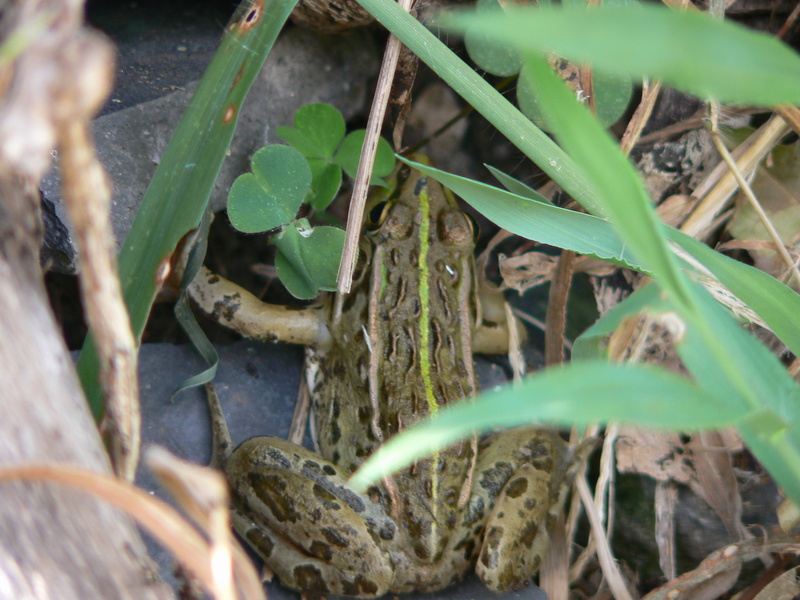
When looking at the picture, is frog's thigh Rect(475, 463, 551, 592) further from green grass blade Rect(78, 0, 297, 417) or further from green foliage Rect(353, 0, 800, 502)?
green grass blade Rect(78, 0, 297, 417)

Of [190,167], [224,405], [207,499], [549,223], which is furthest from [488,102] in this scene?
[224,405]

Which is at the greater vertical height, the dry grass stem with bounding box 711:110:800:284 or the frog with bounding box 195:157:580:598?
the dry grass stem with bounding box 711:110:800:284

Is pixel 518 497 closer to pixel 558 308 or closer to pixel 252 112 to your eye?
pixel 558 308

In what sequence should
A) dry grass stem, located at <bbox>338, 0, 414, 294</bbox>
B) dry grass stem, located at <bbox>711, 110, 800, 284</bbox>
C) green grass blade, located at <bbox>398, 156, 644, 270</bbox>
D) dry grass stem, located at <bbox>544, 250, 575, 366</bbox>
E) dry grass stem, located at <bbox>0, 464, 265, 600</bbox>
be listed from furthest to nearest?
dry grass stem, located at <bbox>544, 250, 575, 366</bbox>, dry grass stem, located at <bbox>711, 110, 800, 284</bbox>, dry grass stem, located at <bbox>338, 0, 414, 294</bbox>, green grass blade, located at <bbox>398, 156, 644, 270</bbox>, dry grass stem, located at <bbox>0, 464, 265, 600</bbox>

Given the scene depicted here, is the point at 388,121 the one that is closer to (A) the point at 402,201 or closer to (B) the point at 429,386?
(A) the point at 402,201

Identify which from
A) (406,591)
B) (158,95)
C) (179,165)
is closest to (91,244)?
(179,165)

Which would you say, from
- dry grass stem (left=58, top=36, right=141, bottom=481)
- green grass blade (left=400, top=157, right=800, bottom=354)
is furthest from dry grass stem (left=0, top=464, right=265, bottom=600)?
green grass blade (left=400, top=157, right=800, bottom=354)

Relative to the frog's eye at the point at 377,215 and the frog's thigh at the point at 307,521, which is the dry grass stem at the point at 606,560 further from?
the frog's eye at the point at 377,215
